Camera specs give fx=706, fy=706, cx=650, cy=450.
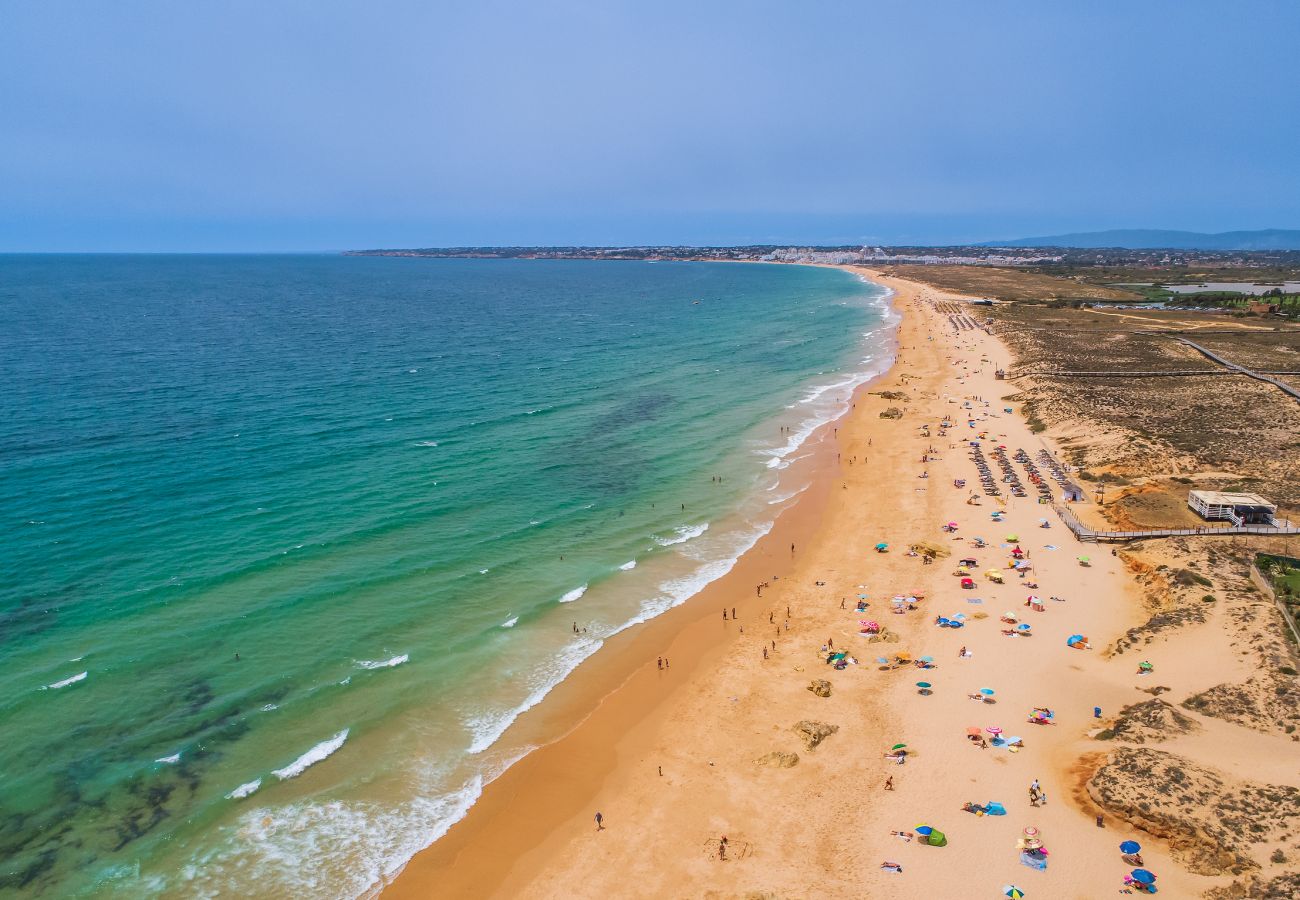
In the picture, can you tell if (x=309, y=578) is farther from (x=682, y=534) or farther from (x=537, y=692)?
(x=682, y=534)

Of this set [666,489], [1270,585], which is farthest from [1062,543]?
[666,489]

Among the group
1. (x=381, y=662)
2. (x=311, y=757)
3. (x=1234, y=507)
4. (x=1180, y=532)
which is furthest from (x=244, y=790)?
(x=1234, y=507)

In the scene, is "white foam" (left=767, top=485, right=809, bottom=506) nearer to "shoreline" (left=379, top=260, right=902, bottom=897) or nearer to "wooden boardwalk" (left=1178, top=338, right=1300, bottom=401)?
"shoreline" (left=379, top=260, right=902, bottom=897)

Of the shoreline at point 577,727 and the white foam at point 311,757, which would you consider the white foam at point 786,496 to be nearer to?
the shoreline at point 577,727

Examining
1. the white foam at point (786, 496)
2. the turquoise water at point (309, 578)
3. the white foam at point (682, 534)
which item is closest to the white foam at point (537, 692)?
the turquoise water at point (309, 578)

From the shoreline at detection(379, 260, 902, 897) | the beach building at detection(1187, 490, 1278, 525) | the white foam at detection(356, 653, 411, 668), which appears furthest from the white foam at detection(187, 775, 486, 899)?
the beach building at detection(1187, 490, 1278, 525)

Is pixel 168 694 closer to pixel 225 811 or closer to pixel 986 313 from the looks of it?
pixel 225 811
